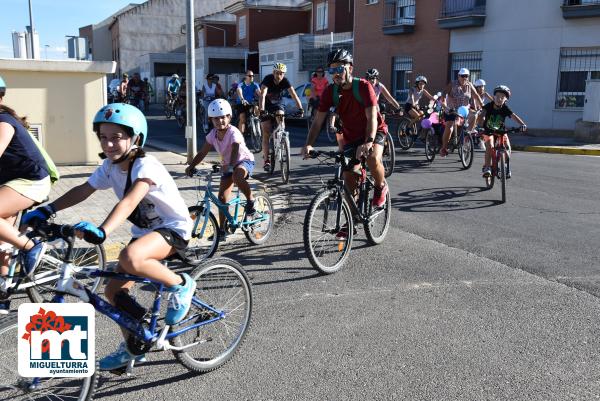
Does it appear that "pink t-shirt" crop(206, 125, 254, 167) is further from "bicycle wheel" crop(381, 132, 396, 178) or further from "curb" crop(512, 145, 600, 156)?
"curb" crop(512, 145, 600, 156)

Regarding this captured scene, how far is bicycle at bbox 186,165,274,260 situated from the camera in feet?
19.5

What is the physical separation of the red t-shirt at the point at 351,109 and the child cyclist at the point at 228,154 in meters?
1.00

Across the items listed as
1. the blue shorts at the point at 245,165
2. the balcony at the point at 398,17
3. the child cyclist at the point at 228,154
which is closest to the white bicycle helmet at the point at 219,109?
the child cyclist at the point at 228,154

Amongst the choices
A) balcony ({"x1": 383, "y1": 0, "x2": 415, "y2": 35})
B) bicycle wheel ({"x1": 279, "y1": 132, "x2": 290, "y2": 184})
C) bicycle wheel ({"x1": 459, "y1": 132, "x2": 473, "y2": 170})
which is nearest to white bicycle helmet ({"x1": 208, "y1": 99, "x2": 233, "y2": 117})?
bicycle wheel ({"x1": 279, "y1": 132, "x2": 290, "y2": 184})

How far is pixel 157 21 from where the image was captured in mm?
59938

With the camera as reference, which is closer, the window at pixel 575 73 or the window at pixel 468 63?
the window at pixel 575 73

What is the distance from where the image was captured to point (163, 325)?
339 centimetres

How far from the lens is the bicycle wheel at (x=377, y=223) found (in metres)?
A: 6.36

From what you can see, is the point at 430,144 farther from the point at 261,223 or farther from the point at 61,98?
the point at 61,98

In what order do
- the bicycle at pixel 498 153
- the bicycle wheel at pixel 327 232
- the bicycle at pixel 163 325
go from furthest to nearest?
the bicycle at pixel 498 153, the bicycle wheel at pixel 327 232, the bicycle at pixel 163 325

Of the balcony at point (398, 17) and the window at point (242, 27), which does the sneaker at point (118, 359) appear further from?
the window at point (242, 27)

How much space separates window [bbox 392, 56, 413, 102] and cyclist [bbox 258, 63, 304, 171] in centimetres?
1653

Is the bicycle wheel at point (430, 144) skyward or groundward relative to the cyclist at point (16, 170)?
groundward

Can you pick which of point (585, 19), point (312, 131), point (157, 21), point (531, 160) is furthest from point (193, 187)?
point (157, 21)
